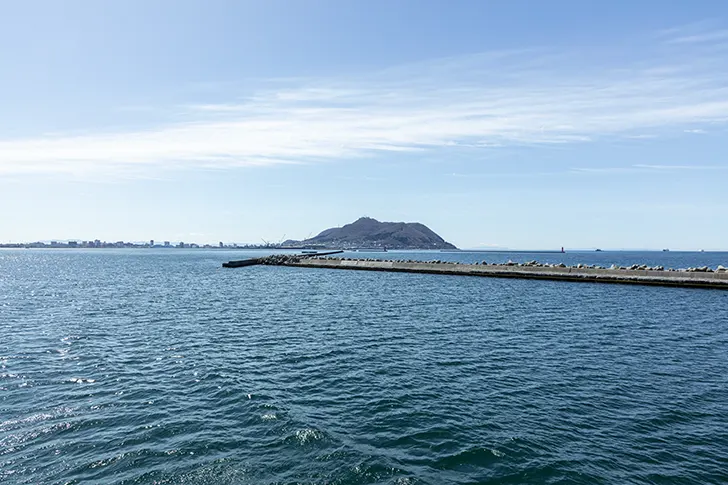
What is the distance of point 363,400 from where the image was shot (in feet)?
56.4

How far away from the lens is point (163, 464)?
40.2 ft

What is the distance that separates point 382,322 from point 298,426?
68.4ft

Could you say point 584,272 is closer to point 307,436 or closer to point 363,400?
point 363,400

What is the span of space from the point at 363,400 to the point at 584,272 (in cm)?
6940

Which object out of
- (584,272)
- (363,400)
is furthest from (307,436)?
(584,272)

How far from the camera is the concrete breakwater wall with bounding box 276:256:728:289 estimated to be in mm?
62875

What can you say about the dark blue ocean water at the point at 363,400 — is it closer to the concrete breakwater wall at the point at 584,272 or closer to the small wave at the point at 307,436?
→ the small wave at the point at 307,436

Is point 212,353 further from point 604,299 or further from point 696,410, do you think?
point 604,299

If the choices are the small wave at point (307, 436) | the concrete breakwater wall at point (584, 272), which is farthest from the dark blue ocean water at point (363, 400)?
the concrete breakwater wall at point (584, 272)

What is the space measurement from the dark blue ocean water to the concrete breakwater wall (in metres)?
32.9

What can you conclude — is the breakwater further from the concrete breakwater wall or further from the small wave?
A: the small wave

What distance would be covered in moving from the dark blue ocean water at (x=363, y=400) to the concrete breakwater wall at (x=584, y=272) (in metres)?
32.9

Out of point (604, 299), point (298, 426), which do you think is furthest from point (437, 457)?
point (604, 299)

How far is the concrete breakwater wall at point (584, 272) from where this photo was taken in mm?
62875
